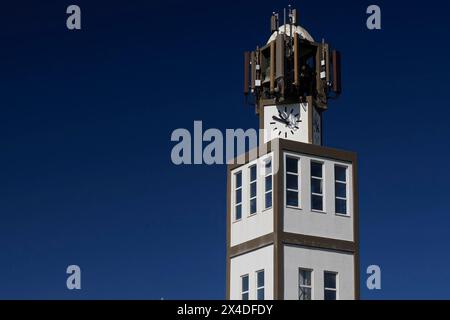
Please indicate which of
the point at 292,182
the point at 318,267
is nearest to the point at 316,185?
the point at 292,182

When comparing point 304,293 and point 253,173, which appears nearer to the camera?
point 304,293

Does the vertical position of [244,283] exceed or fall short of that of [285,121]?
it falls short

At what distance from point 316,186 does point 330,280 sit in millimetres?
4736

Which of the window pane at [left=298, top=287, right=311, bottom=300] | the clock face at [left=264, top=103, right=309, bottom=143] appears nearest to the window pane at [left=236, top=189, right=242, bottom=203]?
the clock face at [left=264, top=103, right=309, bottom=143]

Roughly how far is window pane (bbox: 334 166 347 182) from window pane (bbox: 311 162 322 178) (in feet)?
3.02

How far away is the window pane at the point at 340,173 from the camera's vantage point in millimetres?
47594

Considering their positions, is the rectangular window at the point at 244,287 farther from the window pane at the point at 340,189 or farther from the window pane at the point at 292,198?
the window pane at the point at 340,189

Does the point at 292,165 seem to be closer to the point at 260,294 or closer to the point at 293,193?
the point at 293,193

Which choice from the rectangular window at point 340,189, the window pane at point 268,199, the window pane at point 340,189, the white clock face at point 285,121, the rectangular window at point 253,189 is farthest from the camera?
the white clock face at point 285,121

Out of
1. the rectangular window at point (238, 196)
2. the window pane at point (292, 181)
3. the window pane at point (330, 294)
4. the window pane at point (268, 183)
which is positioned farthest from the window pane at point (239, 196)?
the window pane at point (330, 294)

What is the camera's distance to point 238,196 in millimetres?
48469

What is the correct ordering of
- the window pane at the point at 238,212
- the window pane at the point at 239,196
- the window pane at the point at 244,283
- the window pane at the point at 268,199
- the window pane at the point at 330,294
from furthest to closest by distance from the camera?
the window pane at the point at 239,196 < the window pane at the point at 238,212 < the window pane at the point at 244,283 < the window pane at the point at 268,199 < the window pane at the point at 330,294
